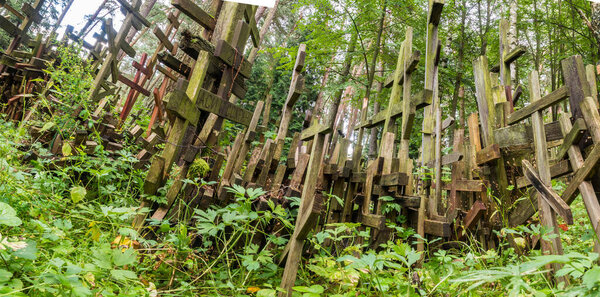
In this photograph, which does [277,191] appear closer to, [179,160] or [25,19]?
[179,160]

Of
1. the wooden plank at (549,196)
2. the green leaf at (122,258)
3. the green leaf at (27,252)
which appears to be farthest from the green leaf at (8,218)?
the wooden plank at (549,196)

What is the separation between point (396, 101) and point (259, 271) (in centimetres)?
247

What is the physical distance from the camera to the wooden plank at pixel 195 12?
129 inches

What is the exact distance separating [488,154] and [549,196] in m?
0.75

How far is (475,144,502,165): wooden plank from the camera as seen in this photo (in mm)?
2895

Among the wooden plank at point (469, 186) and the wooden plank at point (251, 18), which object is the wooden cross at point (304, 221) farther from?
the wooden plank at point (251, 18)

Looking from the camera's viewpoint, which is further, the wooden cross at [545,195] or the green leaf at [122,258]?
the wooden cross at [545,195]

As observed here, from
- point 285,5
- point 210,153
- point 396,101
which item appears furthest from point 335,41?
point 285,5

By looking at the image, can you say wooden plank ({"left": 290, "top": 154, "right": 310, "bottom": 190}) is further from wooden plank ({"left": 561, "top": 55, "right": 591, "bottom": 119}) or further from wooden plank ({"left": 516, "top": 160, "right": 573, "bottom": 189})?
wooden plank ({"left": 561, "top": 55, "right": 591, "bottom": 119})

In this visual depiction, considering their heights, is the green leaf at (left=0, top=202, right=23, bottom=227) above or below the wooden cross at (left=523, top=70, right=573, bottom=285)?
below

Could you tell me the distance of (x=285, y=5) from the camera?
16703mm

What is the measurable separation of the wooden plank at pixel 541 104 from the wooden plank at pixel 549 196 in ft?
1.93

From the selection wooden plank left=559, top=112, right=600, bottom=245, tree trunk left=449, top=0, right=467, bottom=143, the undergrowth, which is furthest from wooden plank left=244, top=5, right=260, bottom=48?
tree trunk left=449, top=0, right=467, bottom=143

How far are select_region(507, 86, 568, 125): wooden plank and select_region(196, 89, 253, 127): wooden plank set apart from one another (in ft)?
8.90
